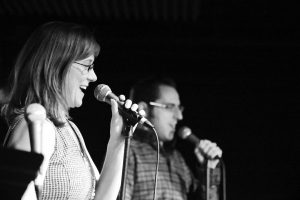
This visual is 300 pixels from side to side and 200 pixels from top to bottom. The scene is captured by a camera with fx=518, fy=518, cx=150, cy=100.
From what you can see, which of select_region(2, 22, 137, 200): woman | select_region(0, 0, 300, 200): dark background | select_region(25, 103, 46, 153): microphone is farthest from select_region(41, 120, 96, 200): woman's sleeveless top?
select_region(0, 0, 300, 200): dark background

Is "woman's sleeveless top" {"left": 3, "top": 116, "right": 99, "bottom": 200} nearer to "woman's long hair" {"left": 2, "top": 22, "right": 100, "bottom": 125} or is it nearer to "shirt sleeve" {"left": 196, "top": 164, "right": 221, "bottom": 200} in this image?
"woman's long hair" {"left": 2, "top": 22, "right": 100, "bottom": 125}

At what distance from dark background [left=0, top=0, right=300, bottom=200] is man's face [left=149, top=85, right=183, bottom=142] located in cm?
43

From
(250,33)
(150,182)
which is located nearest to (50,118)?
(150,182)

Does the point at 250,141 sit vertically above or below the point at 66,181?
above

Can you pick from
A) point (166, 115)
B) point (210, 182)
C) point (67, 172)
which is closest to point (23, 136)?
point (67, 172)

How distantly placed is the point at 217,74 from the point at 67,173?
91.2 inches

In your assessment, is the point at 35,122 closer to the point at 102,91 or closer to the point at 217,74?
the point at 102,91

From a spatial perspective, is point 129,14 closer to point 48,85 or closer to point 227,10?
point 227,10

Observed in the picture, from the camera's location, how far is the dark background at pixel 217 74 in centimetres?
382

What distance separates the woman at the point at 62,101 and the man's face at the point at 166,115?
52.1 inches

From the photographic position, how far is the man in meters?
3.10

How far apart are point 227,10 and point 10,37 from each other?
160cm

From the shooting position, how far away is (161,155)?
132 inches

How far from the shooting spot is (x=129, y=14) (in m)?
3.77
